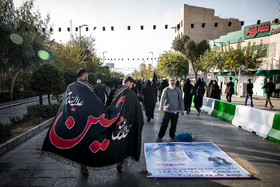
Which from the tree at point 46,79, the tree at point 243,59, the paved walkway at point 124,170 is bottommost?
the paved walkway at point 124,170

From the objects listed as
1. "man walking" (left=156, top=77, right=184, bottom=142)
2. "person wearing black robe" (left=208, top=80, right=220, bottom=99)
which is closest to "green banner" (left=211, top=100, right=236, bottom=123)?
"person wearing black robe" (left=208, top=80, right=220, bottom=99)

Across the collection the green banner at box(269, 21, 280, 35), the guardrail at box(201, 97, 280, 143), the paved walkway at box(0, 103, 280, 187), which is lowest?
the paved walkway at box(0, 103, 280, 187)

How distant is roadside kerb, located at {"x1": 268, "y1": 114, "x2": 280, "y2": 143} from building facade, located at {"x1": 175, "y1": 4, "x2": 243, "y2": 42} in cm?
4261

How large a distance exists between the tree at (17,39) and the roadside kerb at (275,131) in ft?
59.1

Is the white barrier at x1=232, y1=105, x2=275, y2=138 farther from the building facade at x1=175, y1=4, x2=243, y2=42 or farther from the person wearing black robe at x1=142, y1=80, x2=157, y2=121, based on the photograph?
the building facade at x1=175, y1=4, x2=243, y2=42

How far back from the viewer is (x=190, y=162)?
4.16 m

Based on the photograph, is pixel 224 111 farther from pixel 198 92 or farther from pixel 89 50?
pixel 89 50

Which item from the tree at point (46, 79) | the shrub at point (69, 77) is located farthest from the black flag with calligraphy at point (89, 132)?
the shrub at point (69, 77)

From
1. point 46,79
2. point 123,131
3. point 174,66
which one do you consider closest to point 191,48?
point 174,66

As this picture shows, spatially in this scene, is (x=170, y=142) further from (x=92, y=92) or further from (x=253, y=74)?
(x=253, y=74)

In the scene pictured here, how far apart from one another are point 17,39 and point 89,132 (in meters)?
16.1

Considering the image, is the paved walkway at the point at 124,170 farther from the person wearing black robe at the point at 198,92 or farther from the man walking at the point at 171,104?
the person wearing black robe at the point at 198,92

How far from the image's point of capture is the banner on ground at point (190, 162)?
3662 mm

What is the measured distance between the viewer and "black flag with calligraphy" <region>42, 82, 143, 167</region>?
330 cm
